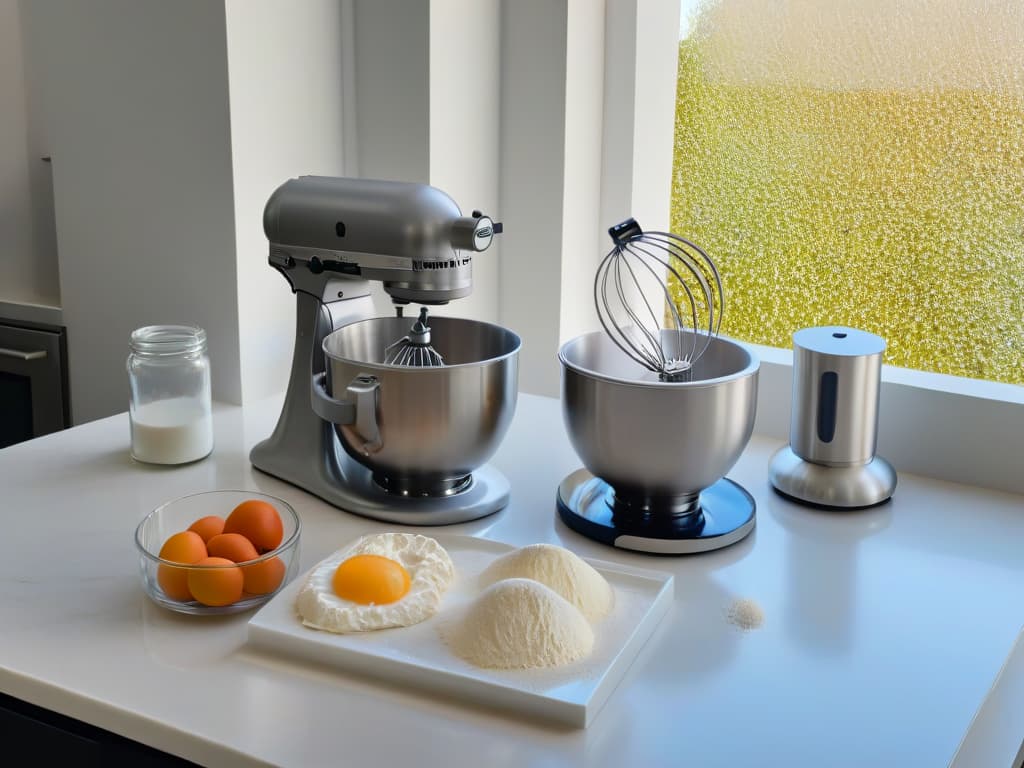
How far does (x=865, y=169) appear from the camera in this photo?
2.70 m

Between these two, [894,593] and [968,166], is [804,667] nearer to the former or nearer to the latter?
[894,593]

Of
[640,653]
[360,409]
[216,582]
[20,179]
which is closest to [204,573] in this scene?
[216,582]

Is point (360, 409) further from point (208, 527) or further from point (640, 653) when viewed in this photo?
point (640, 653)

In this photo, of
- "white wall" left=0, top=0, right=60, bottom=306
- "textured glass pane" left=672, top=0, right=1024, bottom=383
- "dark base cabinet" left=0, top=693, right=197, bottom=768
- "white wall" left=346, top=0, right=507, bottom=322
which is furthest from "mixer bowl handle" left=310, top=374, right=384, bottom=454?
"textured glass pane" left=672, top=0, right=1024, bottom=383

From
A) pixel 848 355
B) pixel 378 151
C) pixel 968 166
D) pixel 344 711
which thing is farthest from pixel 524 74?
pixel 968 166

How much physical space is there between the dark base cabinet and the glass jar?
41 centimetres

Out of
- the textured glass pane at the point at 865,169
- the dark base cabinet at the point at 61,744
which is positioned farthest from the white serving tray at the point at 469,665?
the textured glass pane at the point at 865,169

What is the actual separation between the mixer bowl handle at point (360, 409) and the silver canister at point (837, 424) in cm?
45

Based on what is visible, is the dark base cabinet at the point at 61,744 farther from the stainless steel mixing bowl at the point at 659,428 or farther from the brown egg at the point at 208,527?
the stainless steel mixing bowl at the point at 659,428

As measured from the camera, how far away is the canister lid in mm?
1135

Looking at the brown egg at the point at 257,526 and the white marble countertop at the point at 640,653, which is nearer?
the white marble countertop at the point at 640,653

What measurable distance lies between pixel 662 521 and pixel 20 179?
→ 1332mm

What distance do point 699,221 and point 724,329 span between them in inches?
12.6

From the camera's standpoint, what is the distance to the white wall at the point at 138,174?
4.48 feet
